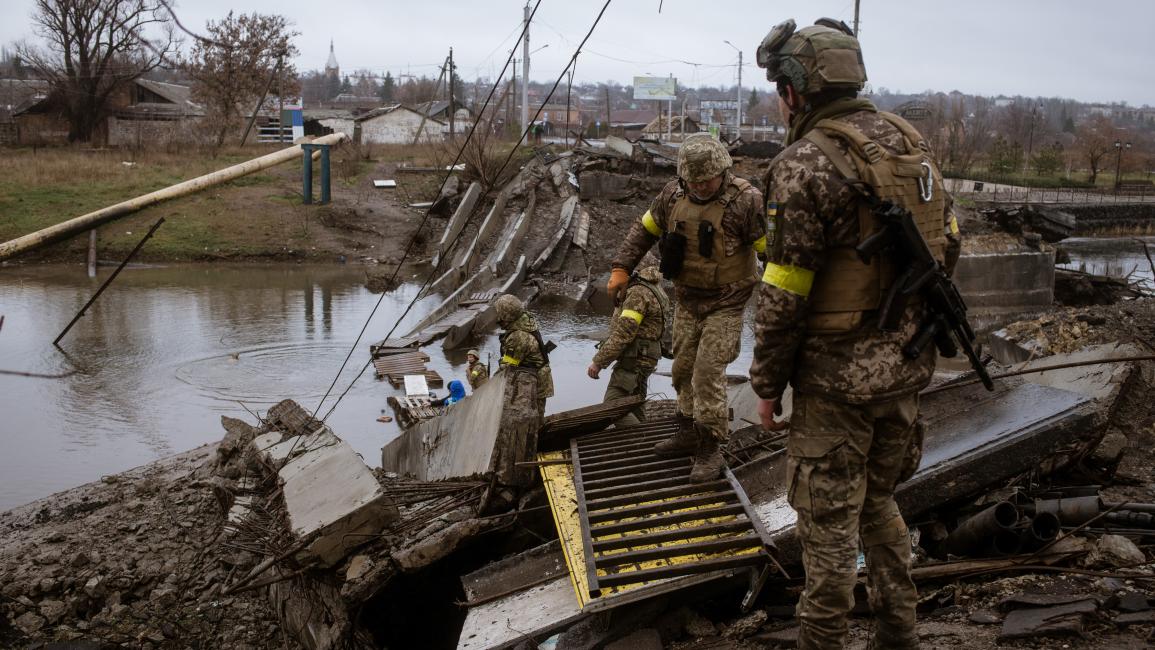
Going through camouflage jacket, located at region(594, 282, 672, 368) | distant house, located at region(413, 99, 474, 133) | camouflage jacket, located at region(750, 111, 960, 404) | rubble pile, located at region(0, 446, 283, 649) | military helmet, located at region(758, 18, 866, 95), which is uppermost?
distant house, located at region(413, 99, 474, 133)

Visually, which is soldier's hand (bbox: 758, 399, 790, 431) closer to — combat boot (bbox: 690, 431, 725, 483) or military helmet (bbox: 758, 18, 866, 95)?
military helmet (bbox: 758, 18, 866, 95)

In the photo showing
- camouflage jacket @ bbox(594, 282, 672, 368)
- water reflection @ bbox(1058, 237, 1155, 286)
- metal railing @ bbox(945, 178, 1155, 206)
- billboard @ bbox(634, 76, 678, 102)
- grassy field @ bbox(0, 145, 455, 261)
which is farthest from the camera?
billboard @ bbox(634, 76, 678, 102)

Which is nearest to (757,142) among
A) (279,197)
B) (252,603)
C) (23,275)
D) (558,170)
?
(558,170)

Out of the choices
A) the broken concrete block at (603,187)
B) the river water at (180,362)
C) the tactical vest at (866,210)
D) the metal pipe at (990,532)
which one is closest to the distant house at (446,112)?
the broken concrete block at (603,187)

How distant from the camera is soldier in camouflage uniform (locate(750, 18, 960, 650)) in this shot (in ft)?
9.80

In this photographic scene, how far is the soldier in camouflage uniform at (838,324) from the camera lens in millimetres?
2986

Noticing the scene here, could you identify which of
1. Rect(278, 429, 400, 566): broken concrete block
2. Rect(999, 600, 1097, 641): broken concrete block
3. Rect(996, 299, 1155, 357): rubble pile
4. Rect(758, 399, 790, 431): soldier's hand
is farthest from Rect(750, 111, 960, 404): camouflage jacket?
Rect(996, 299, 1155, 357): rubble pile

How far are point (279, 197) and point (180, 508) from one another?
19.8 meters

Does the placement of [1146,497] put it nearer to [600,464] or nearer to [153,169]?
[600,464]

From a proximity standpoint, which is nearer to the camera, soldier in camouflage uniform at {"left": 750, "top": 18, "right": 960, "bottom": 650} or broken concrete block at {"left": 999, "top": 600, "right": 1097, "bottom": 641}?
soldier in camouflage uniform at {"left": 750, "top": 18, "right": 960, "bottom": 650}

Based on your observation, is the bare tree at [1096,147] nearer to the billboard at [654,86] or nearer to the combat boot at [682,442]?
the billboard at [654,86]

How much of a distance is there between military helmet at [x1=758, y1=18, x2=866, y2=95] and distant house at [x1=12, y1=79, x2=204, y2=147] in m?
40.8

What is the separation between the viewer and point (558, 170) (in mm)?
23625

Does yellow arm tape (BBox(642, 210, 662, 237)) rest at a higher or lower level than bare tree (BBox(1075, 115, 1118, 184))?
lower
